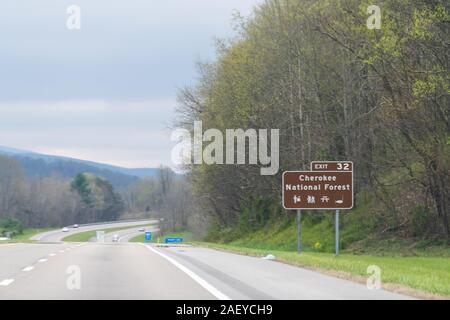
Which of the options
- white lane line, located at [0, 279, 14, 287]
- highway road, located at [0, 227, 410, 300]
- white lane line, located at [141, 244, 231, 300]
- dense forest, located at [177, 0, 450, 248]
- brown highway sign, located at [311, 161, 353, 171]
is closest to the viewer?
white lane line, located at [141, 244, 231, 300]

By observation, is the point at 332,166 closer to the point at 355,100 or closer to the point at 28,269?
the point at 355,100

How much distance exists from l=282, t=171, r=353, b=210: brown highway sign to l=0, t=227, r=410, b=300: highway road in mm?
8180

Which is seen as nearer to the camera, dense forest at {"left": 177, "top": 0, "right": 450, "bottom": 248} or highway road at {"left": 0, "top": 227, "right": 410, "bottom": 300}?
highway road at {"left": 0, "top": 227, "right": 410, "bottom": 300}

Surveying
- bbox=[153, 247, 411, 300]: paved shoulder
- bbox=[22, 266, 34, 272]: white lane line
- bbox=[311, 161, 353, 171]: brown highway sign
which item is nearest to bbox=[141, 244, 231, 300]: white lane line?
bbox=[153, 247, 411, 300]: paved shoulder

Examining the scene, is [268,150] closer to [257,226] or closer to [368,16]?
[257,226]

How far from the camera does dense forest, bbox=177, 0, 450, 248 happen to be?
31.8 meters

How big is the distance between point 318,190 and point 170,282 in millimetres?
14936

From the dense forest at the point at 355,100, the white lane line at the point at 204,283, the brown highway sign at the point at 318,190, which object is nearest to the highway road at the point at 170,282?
the white lane line at the point at 204,283

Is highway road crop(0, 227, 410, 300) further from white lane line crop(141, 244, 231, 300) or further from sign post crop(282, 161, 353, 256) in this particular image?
sign post crop(282, 161, 353, 256)

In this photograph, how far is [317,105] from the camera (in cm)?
4416

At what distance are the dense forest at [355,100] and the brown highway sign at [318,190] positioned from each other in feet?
14.1

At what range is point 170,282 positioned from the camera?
1633 centimetres

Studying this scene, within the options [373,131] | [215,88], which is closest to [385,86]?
[373,131]

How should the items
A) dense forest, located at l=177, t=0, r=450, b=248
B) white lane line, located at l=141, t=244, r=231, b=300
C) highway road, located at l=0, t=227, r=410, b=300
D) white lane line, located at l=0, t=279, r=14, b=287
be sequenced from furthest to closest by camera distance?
dense forest, located at l=177, t=0, r=450, b=248, white lane line, located at l=0, t=279, r=14, b=287, highway road, located at l=0, t=227, r=410, b=300, white lane line, located at l=141, t=244, r=231, b=300
